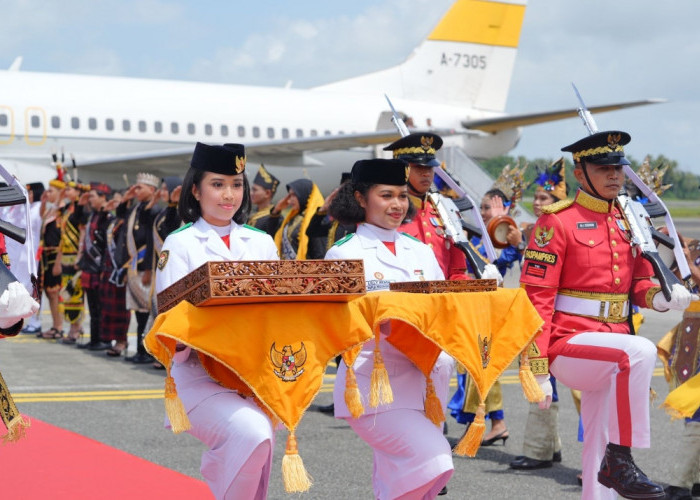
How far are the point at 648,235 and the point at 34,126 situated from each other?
17.0m

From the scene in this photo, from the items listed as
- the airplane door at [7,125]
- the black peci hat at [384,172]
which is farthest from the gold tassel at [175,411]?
the airplane door at [7,125]

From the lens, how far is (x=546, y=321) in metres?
5.02

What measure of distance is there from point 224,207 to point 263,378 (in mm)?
809

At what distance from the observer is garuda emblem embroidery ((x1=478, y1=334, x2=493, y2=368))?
13.9 feet

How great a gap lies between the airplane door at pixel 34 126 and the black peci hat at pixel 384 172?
16.8 meters

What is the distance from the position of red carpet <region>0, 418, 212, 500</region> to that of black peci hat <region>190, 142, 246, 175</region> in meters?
1.83

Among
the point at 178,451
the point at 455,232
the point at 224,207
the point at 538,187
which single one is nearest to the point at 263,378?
the point at 224,207

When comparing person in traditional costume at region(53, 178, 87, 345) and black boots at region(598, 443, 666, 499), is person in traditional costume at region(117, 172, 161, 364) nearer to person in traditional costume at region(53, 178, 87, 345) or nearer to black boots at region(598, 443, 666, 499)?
person in traditional costume at region(53, 178, 87, 345)

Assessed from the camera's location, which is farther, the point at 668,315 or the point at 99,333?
the point at 668,315

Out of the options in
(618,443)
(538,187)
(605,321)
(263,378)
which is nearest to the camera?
(263,378)

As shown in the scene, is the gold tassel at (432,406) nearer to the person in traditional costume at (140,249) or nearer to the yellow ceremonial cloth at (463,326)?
the yellow ceremonial cloth at (463,326)

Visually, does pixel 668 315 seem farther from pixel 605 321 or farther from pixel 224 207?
pixel 224 207

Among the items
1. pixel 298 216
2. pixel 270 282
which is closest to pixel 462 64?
pixel 298 216

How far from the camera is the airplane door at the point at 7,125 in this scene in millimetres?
20047
